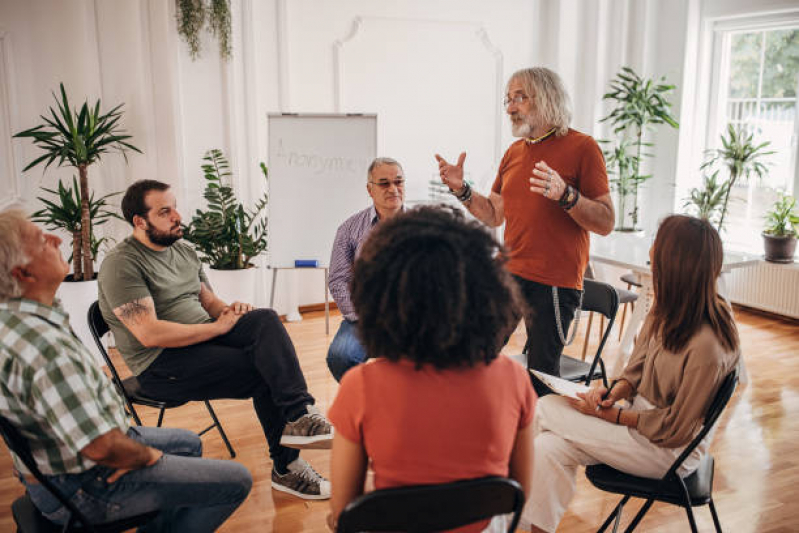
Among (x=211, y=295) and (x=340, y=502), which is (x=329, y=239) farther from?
(x=340, y=502)

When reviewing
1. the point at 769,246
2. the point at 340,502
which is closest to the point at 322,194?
the point at 340,502

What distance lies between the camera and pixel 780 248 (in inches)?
191

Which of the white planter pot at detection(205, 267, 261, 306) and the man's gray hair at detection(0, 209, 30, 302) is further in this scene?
the white planter pot at detection(205, 267, 261, 306)

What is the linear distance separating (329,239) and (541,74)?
2.03 meters

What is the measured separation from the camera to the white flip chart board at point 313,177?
4.04 meters

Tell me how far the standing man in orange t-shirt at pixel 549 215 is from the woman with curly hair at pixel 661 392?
1.76ft

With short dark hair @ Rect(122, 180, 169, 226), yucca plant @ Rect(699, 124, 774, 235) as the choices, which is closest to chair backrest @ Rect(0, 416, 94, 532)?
short dark hair @ Rect(122, 180, 169, 226)

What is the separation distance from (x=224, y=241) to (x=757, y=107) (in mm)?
4422

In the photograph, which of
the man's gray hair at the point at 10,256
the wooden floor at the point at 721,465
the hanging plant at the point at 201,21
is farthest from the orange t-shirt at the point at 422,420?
the hanging plant at the point at 201,21

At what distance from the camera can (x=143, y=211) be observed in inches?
98.1

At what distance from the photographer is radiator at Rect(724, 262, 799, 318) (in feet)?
16.0

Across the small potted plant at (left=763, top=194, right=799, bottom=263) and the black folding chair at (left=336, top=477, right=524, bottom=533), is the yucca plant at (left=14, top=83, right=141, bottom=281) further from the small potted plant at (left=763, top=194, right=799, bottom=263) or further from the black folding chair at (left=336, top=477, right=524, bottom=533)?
the small potted plant at (left=763, top=194, right=799, bottom=263)

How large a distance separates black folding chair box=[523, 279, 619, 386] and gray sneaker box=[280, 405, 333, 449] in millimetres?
898

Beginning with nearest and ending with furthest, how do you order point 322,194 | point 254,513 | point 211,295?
point 254,513, point 211,295, point 322,194
